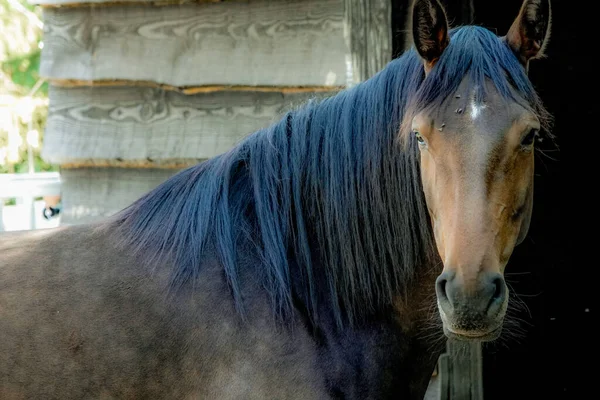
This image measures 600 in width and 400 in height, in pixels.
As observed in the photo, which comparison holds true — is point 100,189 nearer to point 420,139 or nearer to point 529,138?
point 420,139

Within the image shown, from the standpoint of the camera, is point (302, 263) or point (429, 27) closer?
point (429, 27)

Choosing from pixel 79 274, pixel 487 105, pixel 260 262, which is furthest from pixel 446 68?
pixel 79 274

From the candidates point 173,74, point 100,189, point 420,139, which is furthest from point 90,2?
point 420,139

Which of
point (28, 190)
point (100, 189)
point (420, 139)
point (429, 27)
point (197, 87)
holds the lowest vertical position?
point (28, 190)

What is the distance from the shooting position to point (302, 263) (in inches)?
82.1

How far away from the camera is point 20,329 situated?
203cm

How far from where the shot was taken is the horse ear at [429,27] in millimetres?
1947

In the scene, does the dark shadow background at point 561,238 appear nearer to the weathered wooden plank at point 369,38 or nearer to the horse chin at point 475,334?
the weathered wooden plank at point 369,38

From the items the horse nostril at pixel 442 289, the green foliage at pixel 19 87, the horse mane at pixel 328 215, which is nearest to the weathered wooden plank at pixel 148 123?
the horse mane at pixel 328 215

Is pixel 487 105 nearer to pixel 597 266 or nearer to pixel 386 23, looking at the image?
pixel 386 23

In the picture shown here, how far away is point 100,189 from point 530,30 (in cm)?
227

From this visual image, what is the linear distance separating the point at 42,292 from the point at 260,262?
630mm

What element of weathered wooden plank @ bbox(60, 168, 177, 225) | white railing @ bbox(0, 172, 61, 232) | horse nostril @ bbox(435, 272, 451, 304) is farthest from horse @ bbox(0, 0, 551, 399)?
white railing @ bbox(0, 172, 61, 232)

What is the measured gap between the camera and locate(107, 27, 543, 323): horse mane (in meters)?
2.04
